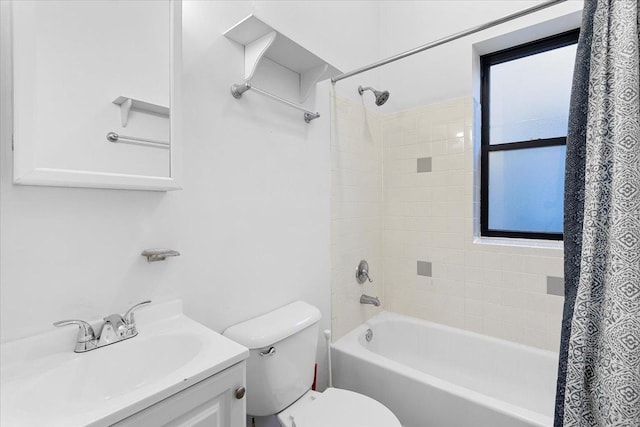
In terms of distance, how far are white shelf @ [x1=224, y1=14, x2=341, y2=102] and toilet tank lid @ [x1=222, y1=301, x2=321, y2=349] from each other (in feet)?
3.37

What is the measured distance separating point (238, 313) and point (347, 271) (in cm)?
86

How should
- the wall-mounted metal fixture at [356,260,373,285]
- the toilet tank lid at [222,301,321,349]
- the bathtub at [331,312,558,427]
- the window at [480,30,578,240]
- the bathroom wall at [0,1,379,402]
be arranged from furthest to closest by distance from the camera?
1. the wall-mounted metal fixture at [356,260,373,285]
2. the window at [480,30,578,240]
3. the bathtub at [331,312,558,427]
4. the toilet tank lid at [222,301,321,349]
5. the bathroom wall at [0,1,379,402]

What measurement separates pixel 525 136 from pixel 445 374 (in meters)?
1.65

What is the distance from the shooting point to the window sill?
1.79 metres

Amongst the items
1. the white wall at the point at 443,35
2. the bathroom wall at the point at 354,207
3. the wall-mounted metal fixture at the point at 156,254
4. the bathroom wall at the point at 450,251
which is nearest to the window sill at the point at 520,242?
the bathroom wall at the point at 450,251

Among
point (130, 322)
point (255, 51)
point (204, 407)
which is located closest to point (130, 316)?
point (130, 322)

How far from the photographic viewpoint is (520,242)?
1.94 metres

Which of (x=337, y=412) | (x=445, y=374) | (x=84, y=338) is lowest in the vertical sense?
(x=445, y=374)

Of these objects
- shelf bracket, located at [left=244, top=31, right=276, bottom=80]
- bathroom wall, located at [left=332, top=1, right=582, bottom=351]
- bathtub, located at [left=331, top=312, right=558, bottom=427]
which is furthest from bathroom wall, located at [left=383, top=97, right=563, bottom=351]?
shelf bracket, located at [left=244, top=31, right=276, bottom=80]

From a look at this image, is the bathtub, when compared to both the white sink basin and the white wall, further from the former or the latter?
the white wall

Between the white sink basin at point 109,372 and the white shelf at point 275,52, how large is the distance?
1.02 metres

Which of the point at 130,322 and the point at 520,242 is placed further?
the point at 520,242

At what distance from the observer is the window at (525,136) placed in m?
1.89

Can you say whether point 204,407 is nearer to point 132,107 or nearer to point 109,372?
point 109,372
